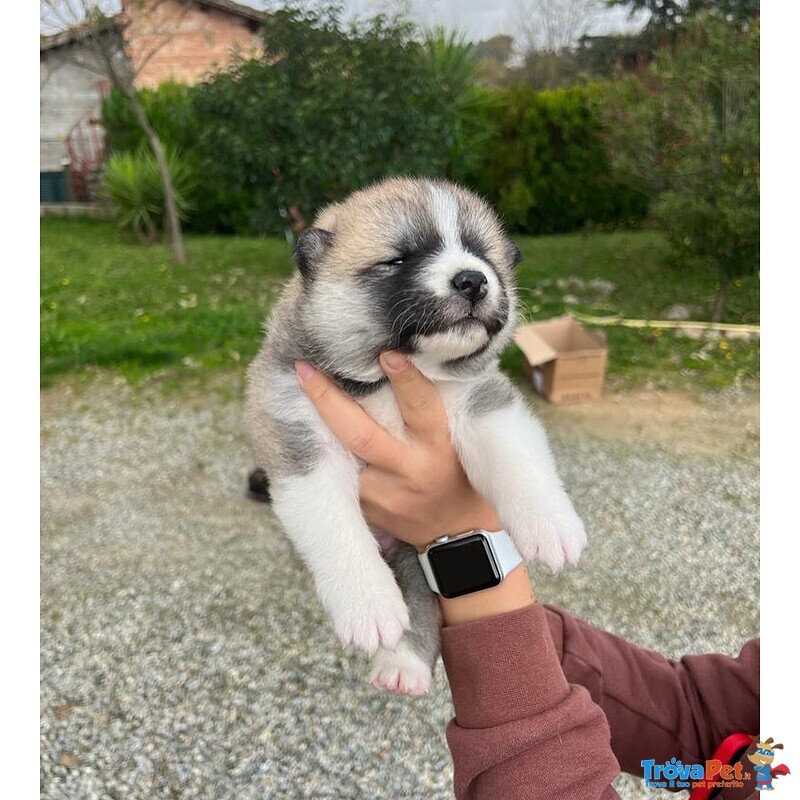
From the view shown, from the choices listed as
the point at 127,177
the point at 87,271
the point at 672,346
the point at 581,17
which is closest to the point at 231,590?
the point at 672,346

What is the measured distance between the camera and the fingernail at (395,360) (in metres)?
1.95

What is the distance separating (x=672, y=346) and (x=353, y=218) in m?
6.53

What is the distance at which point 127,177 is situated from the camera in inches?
548

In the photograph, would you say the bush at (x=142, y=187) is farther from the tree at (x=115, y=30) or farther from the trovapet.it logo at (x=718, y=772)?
the trovapet.it logo at (x=718, y=772)

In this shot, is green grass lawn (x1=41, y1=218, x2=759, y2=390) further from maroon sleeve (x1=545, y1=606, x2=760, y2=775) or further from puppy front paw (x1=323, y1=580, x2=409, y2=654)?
puppy front paw (x1=323, y1=580, x2=409, y2=654)

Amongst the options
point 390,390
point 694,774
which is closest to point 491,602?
point 390,390

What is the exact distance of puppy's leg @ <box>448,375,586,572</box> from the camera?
6.42 feet

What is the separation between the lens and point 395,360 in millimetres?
1952

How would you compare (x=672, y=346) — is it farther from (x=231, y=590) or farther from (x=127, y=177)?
(x=127, y=177)

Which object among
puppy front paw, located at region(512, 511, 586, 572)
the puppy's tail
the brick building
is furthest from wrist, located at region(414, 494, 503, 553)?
the brick building

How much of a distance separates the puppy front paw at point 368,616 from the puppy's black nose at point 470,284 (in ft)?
3.01

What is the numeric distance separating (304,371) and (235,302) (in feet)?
25.8

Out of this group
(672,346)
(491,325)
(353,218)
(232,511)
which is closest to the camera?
(491,325)
